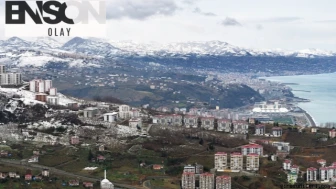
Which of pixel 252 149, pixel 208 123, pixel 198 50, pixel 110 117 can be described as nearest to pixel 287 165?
pixel 252 149

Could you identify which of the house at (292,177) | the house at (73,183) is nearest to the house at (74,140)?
the house at (73,183)

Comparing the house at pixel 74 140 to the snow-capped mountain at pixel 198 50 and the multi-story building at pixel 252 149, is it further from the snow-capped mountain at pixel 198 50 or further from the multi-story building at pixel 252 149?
the snow-capped mountain at pixel 198 50

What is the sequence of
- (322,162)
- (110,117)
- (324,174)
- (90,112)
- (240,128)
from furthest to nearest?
(90,112) → (110,117) → (240,128) → (322,162) → (324,174)

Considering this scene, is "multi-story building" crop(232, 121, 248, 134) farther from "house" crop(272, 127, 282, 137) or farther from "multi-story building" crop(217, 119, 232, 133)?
"house" crop(272, 127, 282, 137)

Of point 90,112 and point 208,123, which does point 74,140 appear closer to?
point 90,112

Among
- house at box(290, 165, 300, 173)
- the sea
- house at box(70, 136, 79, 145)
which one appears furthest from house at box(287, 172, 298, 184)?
the sea

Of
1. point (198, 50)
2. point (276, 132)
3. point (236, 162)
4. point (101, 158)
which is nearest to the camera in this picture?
point (236, 162)

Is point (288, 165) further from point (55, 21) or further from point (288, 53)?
point (288, 53)

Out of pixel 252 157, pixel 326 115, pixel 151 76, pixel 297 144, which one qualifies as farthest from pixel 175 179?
pixel 151 76
